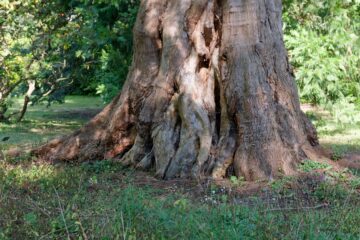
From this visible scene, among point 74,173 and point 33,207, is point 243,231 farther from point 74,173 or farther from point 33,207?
point 74,173

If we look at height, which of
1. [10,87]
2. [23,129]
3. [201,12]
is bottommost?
[23,129]

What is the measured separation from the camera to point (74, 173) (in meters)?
8.77

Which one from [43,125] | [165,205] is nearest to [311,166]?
[165,205]

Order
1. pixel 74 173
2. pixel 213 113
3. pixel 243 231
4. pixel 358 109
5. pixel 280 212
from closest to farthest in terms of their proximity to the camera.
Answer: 1. pixel 243 231
2. pixel 280 212
3. pixel 74 173
4. pixel 213 113
5. pixel 358 109

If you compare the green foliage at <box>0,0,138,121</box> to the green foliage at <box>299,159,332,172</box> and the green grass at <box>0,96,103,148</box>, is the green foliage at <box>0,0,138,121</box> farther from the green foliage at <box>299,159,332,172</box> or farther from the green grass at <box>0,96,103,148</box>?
the green foliage at <box>299,159,332,172</box>

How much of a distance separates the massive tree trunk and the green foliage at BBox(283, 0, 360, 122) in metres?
6.76

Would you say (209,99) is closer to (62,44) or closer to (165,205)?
(165,205)

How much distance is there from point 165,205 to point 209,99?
3.02 meters

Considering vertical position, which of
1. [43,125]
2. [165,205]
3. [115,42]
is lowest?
[43,125]

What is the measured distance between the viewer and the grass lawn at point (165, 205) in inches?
209

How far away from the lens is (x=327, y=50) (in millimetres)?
17109

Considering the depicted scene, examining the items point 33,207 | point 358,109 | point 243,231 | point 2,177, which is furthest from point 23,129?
point 243,231

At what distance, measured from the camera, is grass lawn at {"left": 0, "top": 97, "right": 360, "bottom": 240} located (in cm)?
531

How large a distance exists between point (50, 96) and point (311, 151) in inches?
545
